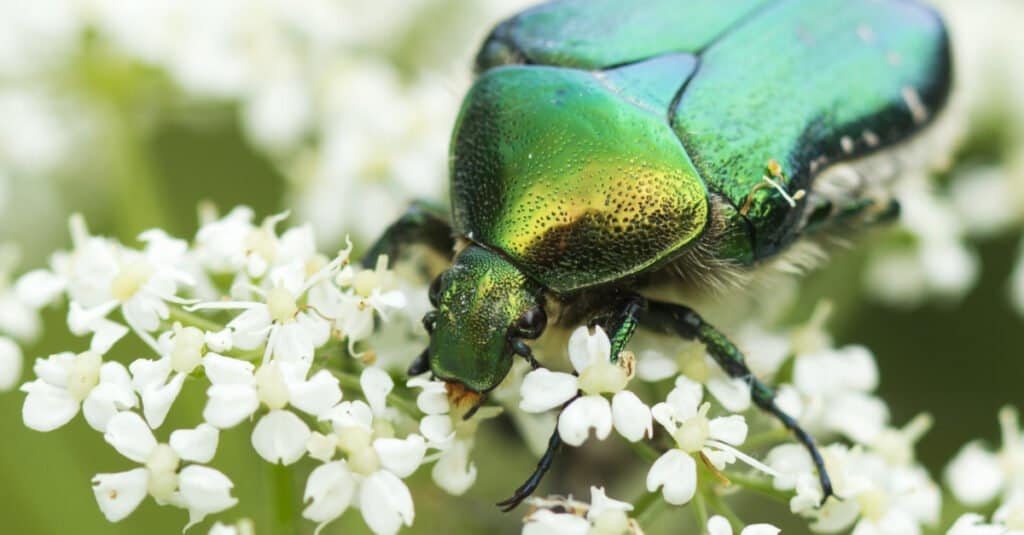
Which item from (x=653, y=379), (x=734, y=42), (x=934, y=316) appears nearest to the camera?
(x=653, y=379)

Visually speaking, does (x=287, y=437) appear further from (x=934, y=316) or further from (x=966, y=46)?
(x=966, y=46)

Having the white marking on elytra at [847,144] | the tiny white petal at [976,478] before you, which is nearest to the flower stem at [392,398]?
the white marking on elytra at [847,144]

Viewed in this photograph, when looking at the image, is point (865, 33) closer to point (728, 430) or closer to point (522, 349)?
point (728, 430)

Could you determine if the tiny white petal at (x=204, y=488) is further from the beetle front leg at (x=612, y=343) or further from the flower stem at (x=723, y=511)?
the flower stem at (x=723, y=511)

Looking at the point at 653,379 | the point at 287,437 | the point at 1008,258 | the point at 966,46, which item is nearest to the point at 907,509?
the point at 653,379

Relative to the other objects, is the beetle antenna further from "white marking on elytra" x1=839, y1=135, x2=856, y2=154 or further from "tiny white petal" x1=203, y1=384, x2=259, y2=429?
"white marking on elytra" x1=839, y1=135, x2=856, y2=154
